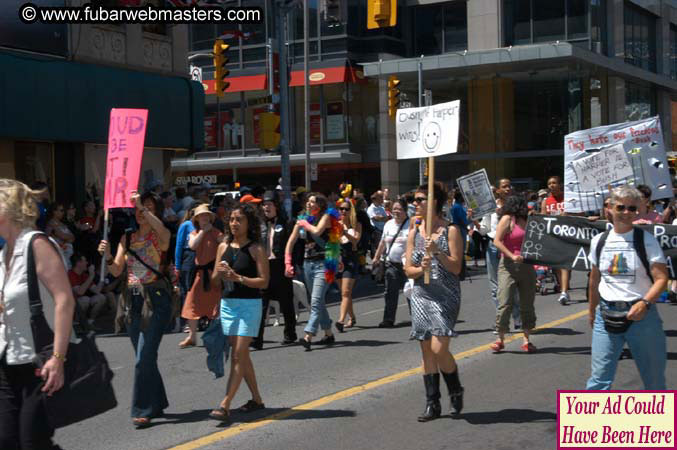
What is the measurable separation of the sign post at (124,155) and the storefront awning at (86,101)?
9725 millimetres

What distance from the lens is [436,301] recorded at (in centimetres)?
723

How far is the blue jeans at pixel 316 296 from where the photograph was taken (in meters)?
11.0

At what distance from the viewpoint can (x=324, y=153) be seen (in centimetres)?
4159

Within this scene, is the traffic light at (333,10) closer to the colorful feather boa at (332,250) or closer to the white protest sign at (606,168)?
the colorful feather boa at (332,250)

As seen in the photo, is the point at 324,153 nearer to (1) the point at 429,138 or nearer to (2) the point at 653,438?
(1) the point at 429,138

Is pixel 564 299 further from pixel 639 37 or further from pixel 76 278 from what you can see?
pixel 639 37

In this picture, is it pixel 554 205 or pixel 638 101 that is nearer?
pixel 554 205

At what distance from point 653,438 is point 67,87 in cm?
1500

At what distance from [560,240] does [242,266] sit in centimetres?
364

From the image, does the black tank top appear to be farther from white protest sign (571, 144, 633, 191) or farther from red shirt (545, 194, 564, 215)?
red shirt (545, 194, 564, 215)

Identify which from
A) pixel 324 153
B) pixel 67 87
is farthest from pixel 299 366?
pixel 324 153

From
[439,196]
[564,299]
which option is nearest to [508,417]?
[439,196]

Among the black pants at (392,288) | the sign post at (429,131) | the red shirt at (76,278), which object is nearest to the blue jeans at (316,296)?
the black pants at (392,288)

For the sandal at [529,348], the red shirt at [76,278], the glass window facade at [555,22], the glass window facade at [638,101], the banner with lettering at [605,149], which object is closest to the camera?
the banner with lettering at [605,149]
